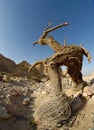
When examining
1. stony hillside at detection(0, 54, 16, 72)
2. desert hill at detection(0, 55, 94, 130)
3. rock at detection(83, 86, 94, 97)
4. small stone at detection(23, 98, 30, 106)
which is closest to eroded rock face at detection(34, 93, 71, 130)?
desert hill at detection(0, 55, 94, 130)

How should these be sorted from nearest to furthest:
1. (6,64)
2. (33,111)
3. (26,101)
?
(33,111) → (26,101) → (6,64)

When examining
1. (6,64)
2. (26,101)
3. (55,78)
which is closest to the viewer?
(55,78)

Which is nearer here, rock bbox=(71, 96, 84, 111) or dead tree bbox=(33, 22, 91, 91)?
rock bbox=(71, 96, 84, 111)

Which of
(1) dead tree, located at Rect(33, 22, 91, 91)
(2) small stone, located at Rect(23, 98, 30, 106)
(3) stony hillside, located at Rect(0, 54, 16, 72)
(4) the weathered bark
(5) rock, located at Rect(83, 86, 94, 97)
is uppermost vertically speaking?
(3) stony hillside, located at Rect(0, 54, 16, 72)

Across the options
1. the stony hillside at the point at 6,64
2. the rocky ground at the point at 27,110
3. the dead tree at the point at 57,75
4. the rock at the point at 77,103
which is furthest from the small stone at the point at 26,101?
the stony hillside at the point at 6,64

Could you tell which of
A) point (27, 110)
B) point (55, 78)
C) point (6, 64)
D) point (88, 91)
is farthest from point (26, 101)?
point (6, 64)

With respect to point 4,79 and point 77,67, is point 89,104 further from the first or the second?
point 4,79

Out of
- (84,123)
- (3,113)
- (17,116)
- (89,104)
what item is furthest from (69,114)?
(3,113)

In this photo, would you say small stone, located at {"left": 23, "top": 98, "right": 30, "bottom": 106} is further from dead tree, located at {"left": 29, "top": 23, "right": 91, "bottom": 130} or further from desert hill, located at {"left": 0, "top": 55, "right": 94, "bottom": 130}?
dead tree, located at {"left": 29, "top": 23, "right": 91, "bottom": 130}

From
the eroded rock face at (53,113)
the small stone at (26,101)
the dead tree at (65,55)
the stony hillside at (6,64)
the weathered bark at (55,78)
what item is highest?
the stony hillside at (6,64)

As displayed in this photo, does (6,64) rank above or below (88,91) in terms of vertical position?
above

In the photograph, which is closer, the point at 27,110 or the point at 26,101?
the point at 27,110

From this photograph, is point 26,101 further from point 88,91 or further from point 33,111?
point 88,91

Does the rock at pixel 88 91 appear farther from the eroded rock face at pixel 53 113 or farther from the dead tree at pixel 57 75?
the eroded rock face at pixel 53 113
